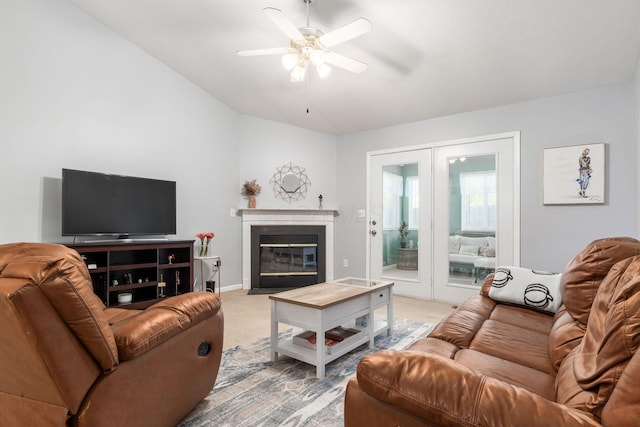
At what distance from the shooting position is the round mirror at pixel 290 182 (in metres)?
5.16

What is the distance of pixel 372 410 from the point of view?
96cm

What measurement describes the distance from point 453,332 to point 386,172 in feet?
11.3

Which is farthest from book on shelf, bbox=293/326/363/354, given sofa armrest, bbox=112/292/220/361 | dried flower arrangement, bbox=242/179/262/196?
dried flower arrangement, bbox=242/179/262/196

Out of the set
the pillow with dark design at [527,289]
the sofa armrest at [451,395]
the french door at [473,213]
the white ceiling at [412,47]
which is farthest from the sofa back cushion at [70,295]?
the french door at [473,213]

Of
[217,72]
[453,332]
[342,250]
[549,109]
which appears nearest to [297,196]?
[342,250]

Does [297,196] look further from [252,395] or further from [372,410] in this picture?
[372,410]

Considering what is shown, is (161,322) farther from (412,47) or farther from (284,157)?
(284,157)

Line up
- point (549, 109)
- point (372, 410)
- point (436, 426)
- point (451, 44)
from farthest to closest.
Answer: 1. point (549, 109)
2. point (451, 44)
3. point (372, 410)
4. point (436, 426)

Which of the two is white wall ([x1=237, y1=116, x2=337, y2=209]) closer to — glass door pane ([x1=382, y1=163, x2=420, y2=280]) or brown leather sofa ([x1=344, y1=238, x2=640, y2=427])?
glass door pane ([x1=382, y1=163, x2=420, y2=280])

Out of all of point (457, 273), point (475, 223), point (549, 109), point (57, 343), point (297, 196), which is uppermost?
point (549, 109)

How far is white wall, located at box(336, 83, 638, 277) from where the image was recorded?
322 cm

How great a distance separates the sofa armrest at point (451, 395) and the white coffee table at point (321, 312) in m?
1.16

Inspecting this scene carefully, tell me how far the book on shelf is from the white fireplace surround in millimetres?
2542

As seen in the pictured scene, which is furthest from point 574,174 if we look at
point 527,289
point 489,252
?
point 527,289
